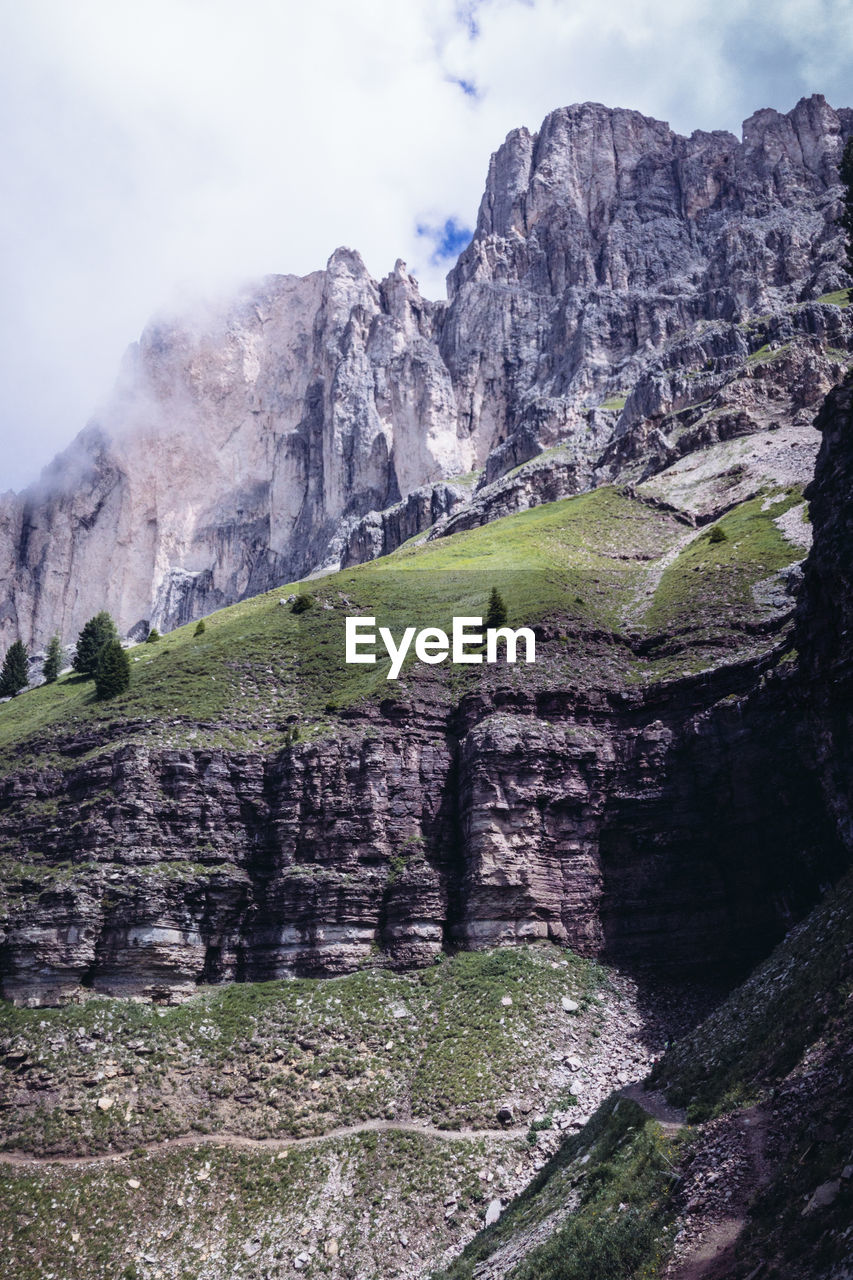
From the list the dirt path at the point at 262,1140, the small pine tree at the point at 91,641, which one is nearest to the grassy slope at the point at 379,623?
the small pine tree at the point at 91,641

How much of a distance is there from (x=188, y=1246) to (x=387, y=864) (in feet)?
69.2

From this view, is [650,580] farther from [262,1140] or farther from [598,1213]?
[598,1213]

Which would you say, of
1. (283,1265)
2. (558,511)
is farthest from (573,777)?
(558,511)

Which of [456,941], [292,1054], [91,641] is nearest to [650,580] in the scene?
[456,941]

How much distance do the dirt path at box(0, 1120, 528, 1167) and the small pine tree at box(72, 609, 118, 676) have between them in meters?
59.8

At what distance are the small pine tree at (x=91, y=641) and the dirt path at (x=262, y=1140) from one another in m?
59.8

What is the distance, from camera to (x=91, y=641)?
97.2 metres

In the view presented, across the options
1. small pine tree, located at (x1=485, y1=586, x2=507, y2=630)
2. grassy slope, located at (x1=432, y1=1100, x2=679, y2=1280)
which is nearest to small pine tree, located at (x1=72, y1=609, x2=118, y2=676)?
small pine tree, located at (x1=485, y1=586, x2=507, y2=630)

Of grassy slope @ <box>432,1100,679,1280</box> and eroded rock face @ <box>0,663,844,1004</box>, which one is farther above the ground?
eroded rock face @ <box>0,663,844,1004</box>

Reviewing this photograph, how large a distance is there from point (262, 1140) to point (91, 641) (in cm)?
6913

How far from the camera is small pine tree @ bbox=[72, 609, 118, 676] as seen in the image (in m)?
92.6

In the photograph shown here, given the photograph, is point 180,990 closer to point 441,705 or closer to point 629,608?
point 441,705

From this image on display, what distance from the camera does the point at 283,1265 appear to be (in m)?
33.2

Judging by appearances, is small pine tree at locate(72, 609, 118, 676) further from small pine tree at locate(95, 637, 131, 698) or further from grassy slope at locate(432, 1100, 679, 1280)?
grassy slope at locate(432, 1100, 679, 1280)
